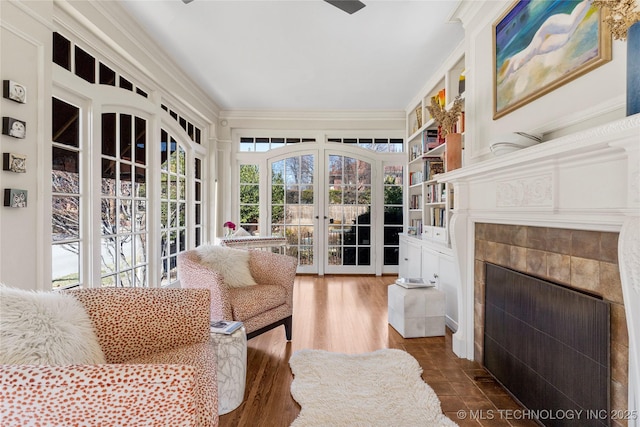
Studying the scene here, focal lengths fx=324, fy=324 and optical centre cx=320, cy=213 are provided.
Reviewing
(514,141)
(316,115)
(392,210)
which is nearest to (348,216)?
(392,210)

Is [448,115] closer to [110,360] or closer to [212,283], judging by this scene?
[212,283]

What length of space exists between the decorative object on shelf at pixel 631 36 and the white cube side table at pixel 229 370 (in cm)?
195

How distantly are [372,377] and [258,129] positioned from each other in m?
4.26

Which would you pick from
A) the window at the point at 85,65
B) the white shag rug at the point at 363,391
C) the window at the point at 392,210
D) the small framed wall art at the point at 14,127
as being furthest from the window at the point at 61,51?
the window at the point at 392,210

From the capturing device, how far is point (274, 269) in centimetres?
276

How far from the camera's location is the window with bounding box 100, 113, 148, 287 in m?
2.64

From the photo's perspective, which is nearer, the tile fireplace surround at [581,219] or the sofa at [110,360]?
the sofa at [110,360]

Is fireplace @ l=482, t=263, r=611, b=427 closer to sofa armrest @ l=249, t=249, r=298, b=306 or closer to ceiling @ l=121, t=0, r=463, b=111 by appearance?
sofa armrest @ l=249, t=249, r=298, b=306

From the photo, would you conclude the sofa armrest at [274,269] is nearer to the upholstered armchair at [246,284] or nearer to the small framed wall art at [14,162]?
the upholstered armchair at [246,284]

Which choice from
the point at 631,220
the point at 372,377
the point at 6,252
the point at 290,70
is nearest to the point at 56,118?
the point at 6,252

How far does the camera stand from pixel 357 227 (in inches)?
212

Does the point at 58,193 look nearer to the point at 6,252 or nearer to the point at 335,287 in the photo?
the point at 6,252

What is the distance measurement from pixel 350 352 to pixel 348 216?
3110 millimetres

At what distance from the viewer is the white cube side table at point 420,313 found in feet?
8.98
